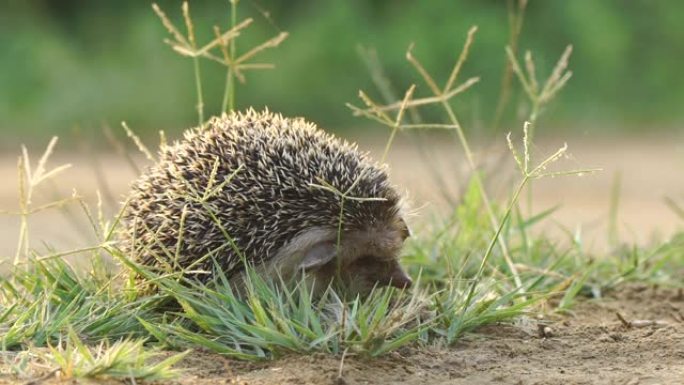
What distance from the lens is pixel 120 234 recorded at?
18.3 ft

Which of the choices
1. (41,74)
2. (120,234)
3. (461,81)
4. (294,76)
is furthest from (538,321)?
(41,74)

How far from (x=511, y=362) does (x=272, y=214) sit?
1.19 metres

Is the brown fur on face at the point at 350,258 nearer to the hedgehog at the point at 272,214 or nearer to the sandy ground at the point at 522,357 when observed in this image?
the hedgehog at the point at 272,214

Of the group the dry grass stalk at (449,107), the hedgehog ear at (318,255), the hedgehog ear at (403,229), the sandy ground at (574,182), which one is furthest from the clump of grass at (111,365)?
the sandy ground at (574,182)

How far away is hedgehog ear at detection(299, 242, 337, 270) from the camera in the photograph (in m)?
5.05

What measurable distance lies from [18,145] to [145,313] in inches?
468

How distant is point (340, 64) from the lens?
1645cm

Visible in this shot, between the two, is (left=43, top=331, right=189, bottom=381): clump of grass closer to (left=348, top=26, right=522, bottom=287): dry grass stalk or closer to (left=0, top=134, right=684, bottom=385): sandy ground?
(left=0, top=134, right=684, bottom=385): sandy ground

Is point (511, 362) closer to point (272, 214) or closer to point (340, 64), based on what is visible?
point (272, 214)

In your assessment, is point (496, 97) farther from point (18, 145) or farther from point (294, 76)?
point (18, 145)

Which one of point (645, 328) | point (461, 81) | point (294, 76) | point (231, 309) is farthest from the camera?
point (294, 76)

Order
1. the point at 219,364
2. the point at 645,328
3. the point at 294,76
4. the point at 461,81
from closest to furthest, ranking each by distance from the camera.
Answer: the point at 219,364
the point at 645,328
the point at 461,81
the point at 294,76

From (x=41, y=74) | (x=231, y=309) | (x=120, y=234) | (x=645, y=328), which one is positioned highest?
(x=41, y=74)

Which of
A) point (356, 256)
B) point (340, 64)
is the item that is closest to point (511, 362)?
point (356, 256)
